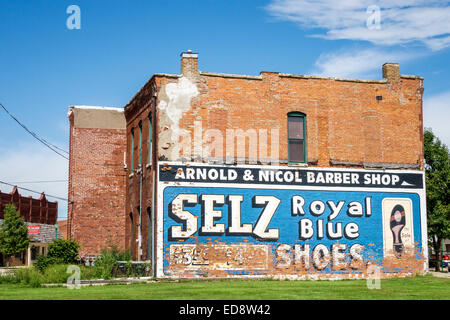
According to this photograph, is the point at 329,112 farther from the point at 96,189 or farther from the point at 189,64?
the point at 96,189

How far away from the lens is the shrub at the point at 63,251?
947 inches

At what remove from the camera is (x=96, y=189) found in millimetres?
28828

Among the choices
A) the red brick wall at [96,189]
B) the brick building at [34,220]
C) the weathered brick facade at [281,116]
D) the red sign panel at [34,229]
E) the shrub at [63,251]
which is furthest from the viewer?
the red sign panel at [34,229]

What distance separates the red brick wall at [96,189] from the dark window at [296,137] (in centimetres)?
913

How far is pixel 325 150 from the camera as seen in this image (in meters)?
23.6

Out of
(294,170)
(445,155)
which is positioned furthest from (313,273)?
(445,155)

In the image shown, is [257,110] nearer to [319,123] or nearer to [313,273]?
[319,123]

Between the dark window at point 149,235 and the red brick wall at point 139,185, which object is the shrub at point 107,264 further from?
the dark window at point 149,235

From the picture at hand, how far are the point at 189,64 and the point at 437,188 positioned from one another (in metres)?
21.0

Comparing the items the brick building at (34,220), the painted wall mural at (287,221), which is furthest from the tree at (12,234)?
the painted wall mural at (287,221)
